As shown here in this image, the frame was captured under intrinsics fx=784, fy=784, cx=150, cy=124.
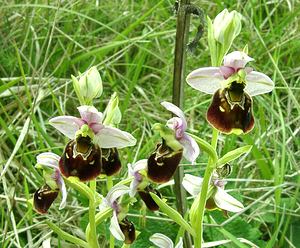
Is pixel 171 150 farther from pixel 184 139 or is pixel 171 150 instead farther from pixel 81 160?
pixel 81 160

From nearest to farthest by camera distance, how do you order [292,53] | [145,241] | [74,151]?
[74,151] < [145,241] < [292,53]

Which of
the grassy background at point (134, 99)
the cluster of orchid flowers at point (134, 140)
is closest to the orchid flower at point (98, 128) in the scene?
the cluster of orchid flowers at point (134, 140)

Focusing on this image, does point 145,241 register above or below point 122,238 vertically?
below

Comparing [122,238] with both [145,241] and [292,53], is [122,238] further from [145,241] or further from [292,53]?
[292,53]

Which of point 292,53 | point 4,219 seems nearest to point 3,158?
point 4,219

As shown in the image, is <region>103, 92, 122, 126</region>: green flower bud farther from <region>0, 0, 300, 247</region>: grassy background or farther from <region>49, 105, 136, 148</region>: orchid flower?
<region>0, 0, 300, 247</region>: grassy background

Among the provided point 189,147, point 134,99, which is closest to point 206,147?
point 189,147

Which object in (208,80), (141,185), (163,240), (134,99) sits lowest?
(134,99)

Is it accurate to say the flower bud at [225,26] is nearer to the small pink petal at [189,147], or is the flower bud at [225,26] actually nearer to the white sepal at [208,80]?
the white sepal at [208,80]
